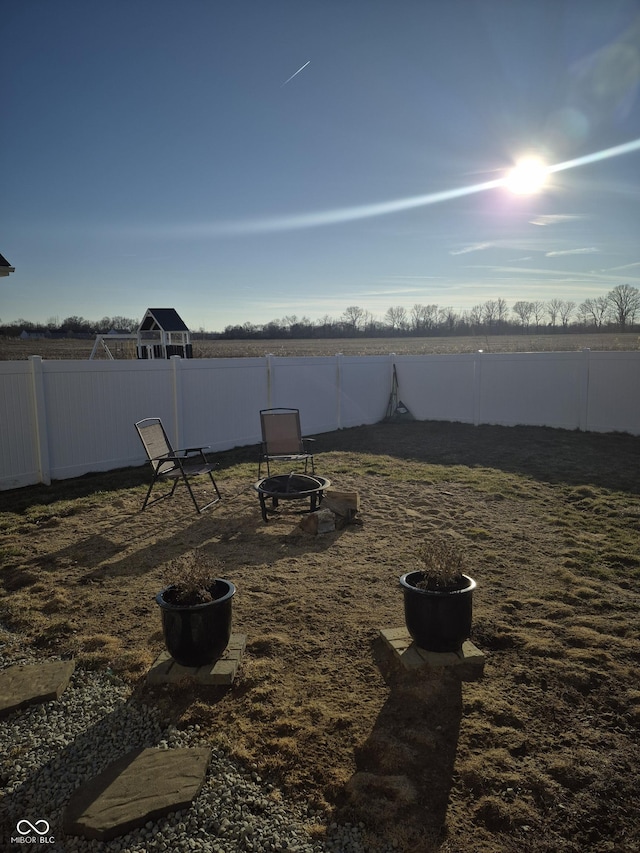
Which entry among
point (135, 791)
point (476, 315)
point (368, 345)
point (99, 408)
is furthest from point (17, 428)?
point (476, 315)

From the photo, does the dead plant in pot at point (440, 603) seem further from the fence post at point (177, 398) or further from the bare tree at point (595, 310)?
the bare tree at point (595, 310)

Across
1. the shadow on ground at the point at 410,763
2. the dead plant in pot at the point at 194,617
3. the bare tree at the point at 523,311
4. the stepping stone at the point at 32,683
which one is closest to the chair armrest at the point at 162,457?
the stepping stone at the point at 32,683

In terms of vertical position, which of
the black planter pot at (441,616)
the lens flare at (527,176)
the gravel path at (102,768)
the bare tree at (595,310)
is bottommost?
the gravel path at (102,768)

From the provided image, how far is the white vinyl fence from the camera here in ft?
22.0

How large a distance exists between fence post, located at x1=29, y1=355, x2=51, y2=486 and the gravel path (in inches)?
197

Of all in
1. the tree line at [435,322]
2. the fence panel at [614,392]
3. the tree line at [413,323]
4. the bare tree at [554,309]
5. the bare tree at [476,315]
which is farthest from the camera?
the bare tree at [476,315]

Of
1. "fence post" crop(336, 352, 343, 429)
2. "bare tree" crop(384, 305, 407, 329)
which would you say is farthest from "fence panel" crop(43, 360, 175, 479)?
"bare tree" crop(384, 305, 407, 329)

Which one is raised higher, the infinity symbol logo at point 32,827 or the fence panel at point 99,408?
the fence panel at point 99,408

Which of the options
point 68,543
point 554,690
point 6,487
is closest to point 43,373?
point 6,487

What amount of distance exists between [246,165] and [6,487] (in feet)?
21.3

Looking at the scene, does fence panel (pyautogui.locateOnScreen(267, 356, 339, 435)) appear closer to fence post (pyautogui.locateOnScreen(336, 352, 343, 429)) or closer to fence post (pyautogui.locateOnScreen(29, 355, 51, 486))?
fence post (pyautogui.locateOnScreen(336, 352, 343, 429))

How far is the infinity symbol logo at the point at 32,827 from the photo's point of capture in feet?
5.48

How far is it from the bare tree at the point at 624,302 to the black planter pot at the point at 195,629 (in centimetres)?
3556

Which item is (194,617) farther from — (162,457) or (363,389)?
(363,389)
